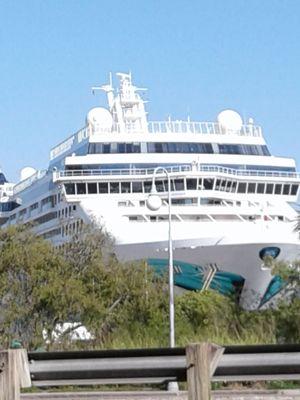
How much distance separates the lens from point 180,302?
38719mm

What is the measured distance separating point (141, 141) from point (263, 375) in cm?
4818

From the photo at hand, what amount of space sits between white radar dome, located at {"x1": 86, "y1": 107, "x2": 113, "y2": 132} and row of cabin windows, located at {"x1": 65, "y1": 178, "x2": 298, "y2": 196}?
672 cm

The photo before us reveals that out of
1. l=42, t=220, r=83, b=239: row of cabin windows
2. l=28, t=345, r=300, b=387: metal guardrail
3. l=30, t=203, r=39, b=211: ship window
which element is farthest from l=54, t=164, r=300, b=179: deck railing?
l=28, t=345, r=300, b=387: metal guardrail

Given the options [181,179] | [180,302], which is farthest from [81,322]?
[181,179]

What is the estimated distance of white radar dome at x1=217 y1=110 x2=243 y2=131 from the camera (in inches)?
2366

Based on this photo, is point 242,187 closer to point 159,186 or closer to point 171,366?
point 159,186

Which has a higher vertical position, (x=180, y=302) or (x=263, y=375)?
(x=180, y=302)

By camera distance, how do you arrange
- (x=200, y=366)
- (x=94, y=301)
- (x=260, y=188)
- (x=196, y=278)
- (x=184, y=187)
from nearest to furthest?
(x=200, y=366) < (x=94, y=301) < (x=196, y=278) < (x=184, y=187) < (x=260, y=188)

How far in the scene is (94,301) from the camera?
109 ft

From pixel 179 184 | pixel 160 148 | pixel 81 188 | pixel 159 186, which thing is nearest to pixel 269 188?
pixel 179 184

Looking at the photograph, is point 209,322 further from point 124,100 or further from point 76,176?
point 124,100

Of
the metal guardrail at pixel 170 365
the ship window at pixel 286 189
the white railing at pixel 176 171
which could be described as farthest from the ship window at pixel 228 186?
the metal guardrail at pixel 170 365

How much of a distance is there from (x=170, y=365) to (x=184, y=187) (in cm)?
4253

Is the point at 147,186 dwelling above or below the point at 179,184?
above
